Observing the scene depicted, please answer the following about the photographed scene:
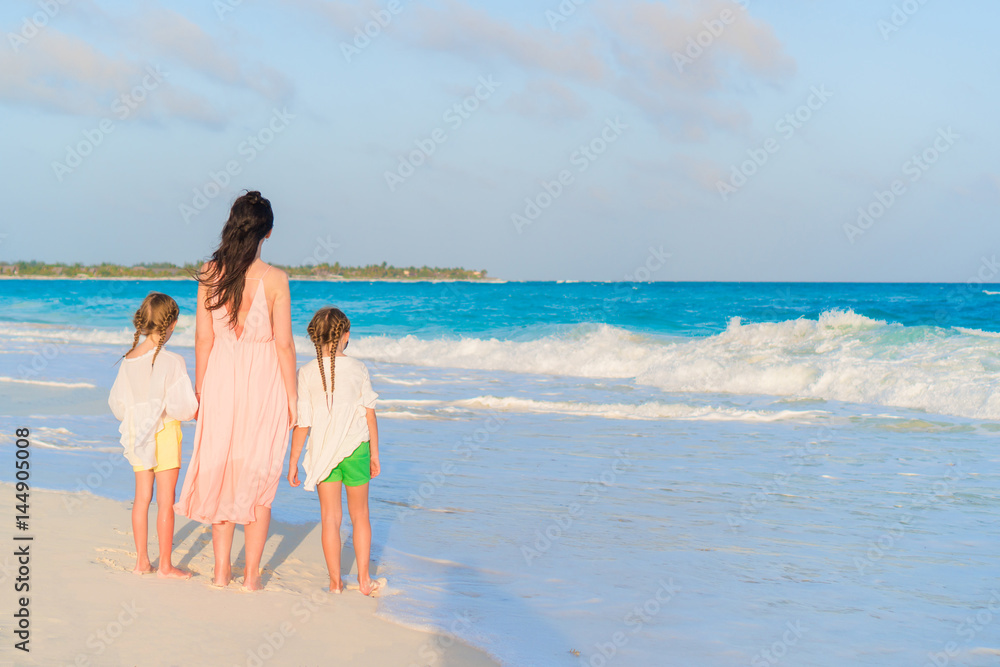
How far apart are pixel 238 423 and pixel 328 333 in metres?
0.61

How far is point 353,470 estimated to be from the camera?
4.07 meters

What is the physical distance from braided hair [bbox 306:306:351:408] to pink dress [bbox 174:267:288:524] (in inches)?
10.2

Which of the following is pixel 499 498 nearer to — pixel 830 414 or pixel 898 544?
pixel 898 544

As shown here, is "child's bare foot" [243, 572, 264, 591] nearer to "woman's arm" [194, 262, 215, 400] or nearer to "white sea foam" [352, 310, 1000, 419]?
"woman's arm" [194, 262, 215, 400]

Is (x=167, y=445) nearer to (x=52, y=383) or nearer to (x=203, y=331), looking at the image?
(x=203, y=331)

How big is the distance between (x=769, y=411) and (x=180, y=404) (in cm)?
944

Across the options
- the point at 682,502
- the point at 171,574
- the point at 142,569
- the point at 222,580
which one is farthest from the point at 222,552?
the point at 682,502

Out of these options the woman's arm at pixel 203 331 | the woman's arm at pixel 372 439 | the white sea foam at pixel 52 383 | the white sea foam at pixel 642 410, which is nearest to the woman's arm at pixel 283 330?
the woman's arm at pixel 203 331

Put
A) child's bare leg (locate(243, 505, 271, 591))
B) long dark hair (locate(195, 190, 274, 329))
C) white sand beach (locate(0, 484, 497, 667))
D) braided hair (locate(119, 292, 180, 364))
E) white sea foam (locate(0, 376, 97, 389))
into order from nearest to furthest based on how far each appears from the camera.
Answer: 1. white sand beach (locate(0, 484, 497, 667))
2. long dark hair (locate(195, 190, 274, 329))
3. child's bare leg (locate(243, 505, 271, 591))
4. braided hair (locate(119, 292, 180, 364))
5. white sea foam (locate(0, 376, 97, 389))

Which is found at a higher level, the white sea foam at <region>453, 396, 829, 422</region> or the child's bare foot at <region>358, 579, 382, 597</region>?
the white sea foam at <region>453, 396, 829, 422</region>

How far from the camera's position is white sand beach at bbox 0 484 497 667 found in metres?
3.11

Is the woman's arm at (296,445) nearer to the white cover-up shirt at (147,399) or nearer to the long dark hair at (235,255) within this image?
the white cover-up shirt at (147,399)

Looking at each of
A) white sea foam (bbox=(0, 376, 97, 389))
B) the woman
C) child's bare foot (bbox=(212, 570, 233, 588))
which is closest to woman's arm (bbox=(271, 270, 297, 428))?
the woman

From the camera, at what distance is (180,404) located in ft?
12.9
